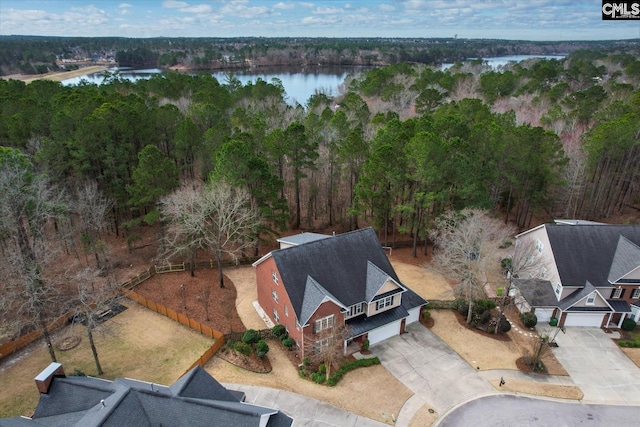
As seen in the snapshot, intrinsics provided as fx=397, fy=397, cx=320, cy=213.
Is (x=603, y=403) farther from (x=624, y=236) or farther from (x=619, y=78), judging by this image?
(x=619, y=78)

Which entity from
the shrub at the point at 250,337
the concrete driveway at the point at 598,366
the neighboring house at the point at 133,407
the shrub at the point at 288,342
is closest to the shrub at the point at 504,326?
the concrete driveway at the point at 598,366

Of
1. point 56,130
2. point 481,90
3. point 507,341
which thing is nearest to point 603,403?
point 507,341

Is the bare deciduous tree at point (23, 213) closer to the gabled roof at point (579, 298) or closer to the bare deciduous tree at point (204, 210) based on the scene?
the bare deciduous tree at point (204, 210)

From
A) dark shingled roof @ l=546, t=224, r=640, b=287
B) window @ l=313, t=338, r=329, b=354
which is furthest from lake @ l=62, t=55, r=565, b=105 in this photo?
window @ l=313, t=338, r=329, b=354

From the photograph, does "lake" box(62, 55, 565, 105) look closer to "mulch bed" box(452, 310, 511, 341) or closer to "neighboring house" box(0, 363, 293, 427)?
"mulch bed" box(452, 310, 511, 341)

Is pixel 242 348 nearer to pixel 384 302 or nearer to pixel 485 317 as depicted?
pixel 384 302

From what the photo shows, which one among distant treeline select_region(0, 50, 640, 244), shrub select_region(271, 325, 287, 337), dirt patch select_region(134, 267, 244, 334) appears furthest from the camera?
distant treeline select_region(0, 50, 640, 244)
